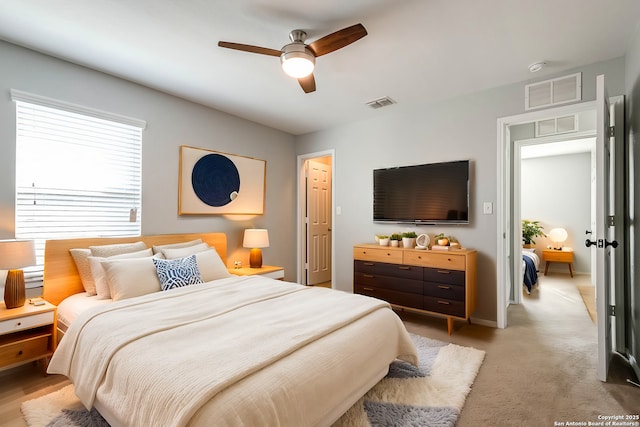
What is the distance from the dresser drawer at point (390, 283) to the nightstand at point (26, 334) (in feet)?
9.59

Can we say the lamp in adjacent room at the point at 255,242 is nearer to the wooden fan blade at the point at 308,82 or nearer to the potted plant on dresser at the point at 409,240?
the potted plant on dresser at the point at 409,240

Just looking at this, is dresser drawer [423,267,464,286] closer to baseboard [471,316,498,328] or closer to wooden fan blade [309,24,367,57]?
baseboard [471,316,498,328]

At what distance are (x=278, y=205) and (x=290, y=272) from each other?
110cm

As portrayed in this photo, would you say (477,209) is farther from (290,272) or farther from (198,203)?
(198,203)

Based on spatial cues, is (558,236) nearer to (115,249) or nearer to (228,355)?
(228,355)

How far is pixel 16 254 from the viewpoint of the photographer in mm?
2164

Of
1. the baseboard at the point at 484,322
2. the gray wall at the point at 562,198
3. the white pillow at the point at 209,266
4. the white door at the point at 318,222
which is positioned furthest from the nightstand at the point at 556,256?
the white pillow at the point at 209,266

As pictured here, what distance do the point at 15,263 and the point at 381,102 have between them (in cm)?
363

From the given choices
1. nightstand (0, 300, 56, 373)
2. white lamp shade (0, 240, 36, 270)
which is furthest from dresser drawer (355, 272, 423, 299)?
white lamp shade (0, 240, 36, 270)

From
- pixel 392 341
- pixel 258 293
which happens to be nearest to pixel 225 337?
pixel 258 293

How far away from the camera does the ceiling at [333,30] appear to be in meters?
2.04

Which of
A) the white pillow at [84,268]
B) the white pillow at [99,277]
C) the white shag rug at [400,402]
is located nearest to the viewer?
the white shag rug at [400,402]

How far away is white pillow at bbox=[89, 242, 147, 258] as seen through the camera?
2.74 m

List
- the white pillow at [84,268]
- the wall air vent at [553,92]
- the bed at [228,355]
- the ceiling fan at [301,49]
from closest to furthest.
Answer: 1. the bed at [228,355]
2. the ceiling fan at [301,49]
3. the white pillow at [84,268]
4. the wall air vent at [553,92]
